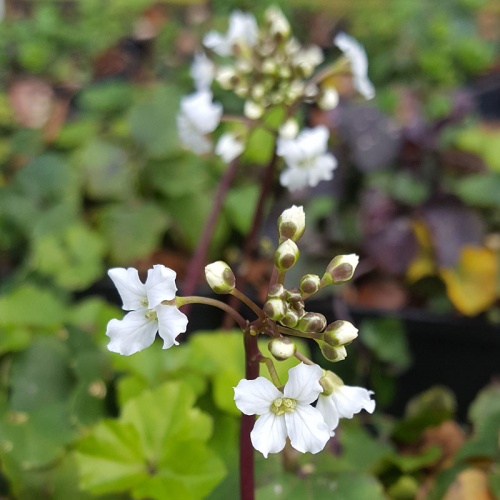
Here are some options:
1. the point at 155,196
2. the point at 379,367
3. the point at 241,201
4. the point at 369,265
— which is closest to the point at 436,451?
the point at 379,367

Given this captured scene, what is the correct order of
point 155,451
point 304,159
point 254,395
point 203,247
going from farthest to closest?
point 203,247, point 304,159, point 155,451, point 254,395

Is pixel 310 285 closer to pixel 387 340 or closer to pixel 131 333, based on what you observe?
pixel 131 333

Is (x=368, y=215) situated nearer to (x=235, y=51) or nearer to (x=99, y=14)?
(x=235, y=51)

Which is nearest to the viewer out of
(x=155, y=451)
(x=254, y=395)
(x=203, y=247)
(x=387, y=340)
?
(x=254, y=395)

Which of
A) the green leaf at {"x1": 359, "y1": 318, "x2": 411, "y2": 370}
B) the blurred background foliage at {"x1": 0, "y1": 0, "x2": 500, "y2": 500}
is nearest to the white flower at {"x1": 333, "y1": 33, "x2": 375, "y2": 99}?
the blurred background foliage at {"x1": 0, "y1": 0, "x2": 500, "y2": 500}

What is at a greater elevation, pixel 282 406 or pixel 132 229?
pixel 282 406

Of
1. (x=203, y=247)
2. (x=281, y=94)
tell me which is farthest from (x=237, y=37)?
(x=203, y=247)
